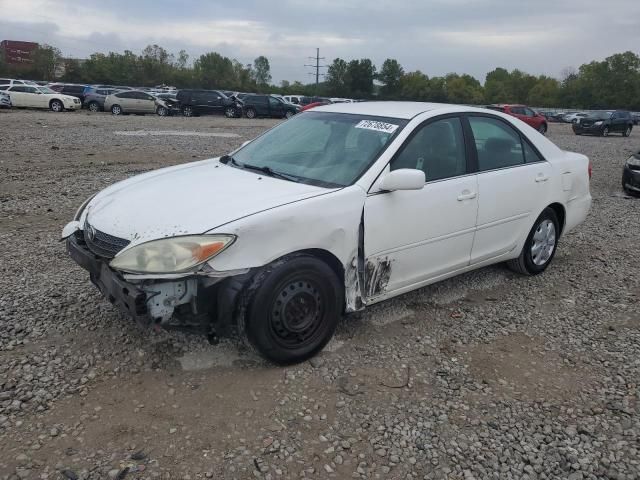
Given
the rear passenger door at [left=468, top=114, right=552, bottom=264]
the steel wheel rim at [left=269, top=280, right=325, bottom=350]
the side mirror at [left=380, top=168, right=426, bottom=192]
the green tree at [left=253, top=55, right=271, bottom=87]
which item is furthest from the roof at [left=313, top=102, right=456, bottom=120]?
the green tree at [left=253, top=55, right=271, bottom=87]

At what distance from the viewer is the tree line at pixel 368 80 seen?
2985 inches

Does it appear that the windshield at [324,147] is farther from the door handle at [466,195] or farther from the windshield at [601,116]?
the windshield at [601,116]

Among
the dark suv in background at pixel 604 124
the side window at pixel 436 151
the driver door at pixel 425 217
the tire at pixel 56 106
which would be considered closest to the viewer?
the driver door at pixel 425 217

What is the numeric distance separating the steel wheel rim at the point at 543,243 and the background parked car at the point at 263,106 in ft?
90.1

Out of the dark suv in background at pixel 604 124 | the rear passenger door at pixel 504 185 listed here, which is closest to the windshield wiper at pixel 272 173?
the rear passenger door at pixel 504 185

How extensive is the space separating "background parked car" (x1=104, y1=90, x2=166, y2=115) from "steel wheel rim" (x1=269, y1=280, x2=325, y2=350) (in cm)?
2807

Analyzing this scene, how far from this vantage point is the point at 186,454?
2467 mm

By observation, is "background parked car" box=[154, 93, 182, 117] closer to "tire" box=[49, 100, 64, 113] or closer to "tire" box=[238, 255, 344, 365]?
"tire" box=[49, 100, 64, 113]

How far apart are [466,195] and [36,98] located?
29936 millimetres

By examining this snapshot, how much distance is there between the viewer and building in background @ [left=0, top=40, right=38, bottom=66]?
7588 centimetres

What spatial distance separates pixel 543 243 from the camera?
492 cm


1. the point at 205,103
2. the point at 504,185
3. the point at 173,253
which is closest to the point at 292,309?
the point at 173,253

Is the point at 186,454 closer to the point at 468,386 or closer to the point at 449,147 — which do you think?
the point at 468,386

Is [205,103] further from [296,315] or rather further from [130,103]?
[296,315]
